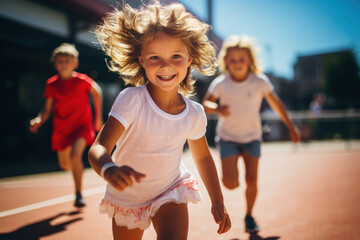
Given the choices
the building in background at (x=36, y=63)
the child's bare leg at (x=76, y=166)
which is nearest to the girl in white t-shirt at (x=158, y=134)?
the child's bare leg at (x=76, y=166)

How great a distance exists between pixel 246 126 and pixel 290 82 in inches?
1667

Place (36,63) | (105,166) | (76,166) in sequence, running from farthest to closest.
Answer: (36,63) < (76,166) < (105,166)

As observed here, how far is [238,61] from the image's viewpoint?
153 inches

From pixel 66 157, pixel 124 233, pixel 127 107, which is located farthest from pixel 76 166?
pixel 127 107

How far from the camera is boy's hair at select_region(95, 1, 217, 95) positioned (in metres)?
2.14

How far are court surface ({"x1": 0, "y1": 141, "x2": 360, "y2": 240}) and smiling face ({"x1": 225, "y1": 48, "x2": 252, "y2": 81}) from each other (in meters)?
1.74

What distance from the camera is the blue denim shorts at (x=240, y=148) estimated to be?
371 centimetres

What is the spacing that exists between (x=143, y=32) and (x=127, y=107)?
1.85 feet

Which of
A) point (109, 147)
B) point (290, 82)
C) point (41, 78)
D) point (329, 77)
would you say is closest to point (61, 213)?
point (109, 147)

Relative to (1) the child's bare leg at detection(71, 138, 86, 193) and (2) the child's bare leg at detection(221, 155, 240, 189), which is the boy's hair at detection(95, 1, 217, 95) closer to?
(2) the child's bare leg at detection(221, 155, 240, 189)

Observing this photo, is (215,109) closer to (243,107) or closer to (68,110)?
(243,107)

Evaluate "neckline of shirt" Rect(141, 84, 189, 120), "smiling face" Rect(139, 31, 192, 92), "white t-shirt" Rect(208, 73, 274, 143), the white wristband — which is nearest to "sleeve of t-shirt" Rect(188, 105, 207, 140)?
"neckline of shirt" Rect(141, 84, 189, 120)

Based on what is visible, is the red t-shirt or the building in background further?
the building in background

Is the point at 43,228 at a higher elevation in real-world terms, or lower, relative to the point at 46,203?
higher
